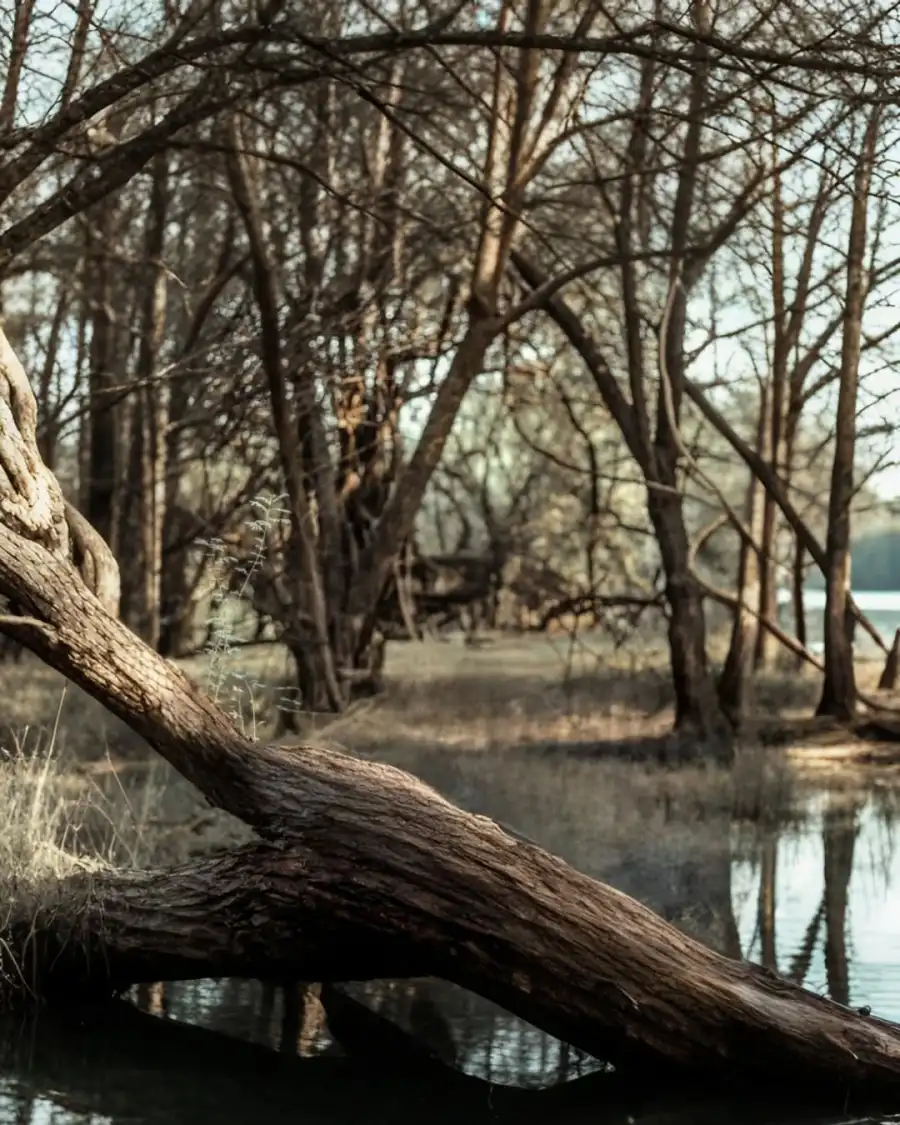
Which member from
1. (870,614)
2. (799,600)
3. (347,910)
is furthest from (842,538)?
(870,614)

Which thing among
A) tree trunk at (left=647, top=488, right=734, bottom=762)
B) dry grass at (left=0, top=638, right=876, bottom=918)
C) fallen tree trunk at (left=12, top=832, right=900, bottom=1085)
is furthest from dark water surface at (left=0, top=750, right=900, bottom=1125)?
tree trunk at (left=647, top=488, right=734, bottom=762)

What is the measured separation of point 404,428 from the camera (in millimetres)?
14844

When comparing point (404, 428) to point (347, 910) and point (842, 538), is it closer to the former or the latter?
point (842, 538)

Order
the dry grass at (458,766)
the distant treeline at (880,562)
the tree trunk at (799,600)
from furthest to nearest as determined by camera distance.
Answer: the distant treeline at (880,562) < the tree trunk at (799,600) < the dry grass at (458,766)

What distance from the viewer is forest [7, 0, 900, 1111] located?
5.10 m

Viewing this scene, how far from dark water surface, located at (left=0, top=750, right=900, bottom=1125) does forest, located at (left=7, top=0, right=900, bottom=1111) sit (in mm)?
223

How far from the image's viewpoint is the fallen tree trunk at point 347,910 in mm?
4824

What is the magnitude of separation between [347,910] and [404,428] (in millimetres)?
10014

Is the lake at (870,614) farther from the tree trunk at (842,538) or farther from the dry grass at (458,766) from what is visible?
the tree trunk at (842,538)

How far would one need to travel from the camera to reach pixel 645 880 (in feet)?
24.9

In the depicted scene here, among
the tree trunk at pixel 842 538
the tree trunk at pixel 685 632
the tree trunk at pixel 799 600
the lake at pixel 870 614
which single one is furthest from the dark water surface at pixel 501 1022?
the lake at pixel 870 614

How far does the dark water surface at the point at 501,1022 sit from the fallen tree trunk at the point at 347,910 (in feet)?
0.68

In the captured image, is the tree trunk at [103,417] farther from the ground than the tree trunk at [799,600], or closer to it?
farther from the ground

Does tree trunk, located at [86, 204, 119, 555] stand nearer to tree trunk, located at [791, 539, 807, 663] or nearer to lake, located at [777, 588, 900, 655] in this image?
tree trunk, located at [791, 539, 807, 663]
